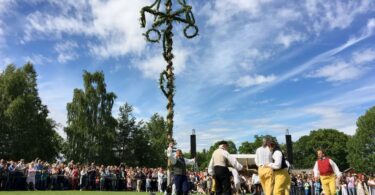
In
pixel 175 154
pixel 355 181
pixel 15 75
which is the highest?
pixel 15 75

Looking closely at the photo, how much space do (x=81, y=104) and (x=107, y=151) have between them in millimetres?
6706

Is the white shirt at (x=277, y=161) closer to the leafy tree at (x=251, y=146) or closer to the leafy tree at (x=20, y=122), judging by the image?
the leafy tree at (x=20, y=122)

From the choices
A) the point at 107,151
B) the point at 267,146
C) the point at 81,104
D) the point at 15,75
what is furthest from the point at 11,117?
the point at 267,146

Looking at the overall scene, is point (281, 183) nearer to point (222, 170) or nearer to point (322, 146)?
point (222, 170)

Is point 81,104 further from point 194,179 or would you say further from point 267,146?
point 267,146

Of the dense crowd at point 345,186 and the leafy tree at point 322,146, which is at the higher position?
the leafy tree at point 322,146

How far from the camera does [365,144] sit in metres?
63.5

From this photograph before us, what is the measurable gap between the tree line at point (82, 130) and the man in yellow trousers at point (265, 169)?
37.8 meters

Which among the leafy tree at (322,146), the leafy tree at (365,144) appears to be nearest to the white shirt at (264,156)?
the leafy tree at (365,144)

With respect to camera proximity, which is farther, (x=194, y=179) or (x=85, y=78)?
(x=85, y=78)

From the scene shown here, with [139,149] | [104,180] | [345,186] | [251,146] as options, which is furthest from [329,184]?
[251,146]

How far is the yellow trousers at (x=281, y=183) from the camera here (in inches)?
363

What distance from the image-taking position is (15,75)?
145 ft

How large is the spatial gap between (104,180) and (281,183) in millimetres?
18759
